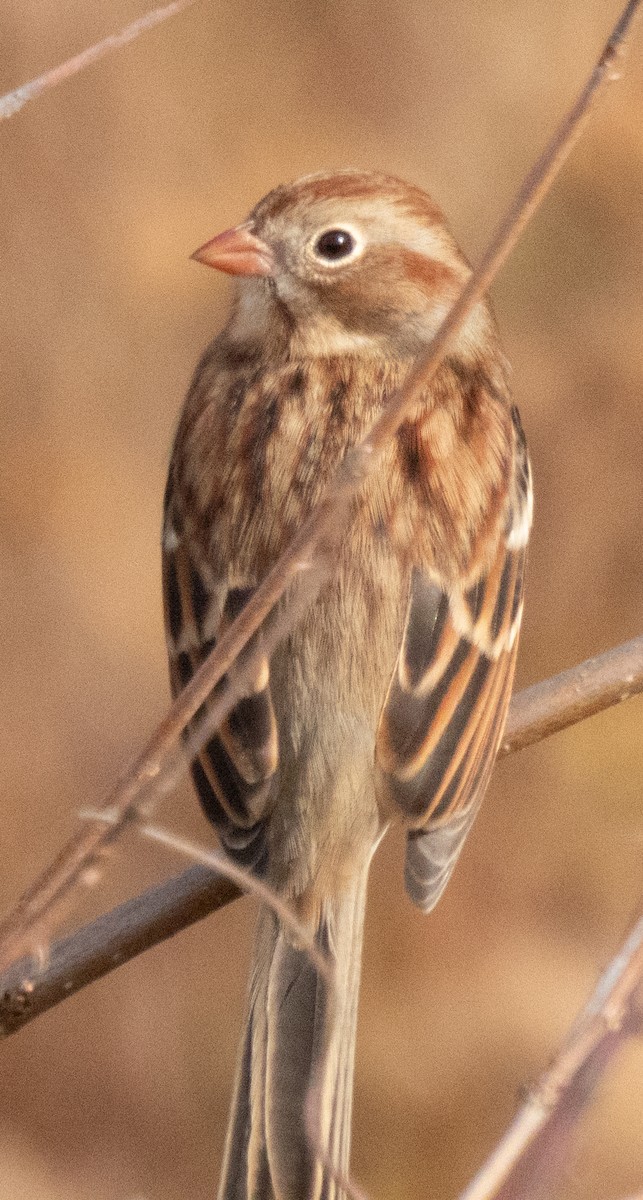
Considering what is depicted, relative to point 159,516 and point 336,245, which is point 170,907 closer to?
point 336,245

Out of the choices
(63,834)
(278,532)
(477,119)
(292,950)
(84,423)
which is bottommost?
(292,950)

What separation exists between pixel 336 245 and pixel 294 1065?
1.36 m

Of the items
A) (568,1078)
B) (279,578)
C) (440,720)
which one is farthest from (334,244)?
(568,1078)

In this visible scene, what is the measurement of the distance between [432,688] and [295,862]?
0.35 m

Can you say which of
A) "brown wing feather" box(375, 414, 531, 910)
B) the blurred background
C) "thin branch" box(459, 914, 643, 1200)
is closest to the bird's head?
"brown wing feather" box(375, 414, 531, 910)

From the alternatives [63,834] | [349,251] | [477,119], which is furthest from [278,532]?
[477,119]

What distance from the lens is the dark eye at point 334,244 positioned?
292 cm

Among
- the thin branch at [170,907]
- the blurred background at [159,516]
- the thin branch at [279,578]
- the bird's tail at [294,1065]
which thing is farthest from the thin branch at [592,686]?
the blurred background at [159,516]

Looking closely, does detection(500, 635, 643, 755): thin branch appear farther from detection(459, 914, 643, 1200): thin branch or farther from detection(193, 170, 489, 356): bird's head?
detection(459, 914, 643, 1200): thin branch

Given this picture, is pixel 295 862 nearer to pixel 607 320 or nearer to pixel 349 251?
pixel 349 251

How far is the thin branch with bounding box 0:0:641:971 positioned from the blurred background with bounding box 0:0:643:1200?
8.87ft

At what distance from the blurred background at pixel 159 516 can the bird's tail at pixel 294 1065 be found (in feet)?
5.67

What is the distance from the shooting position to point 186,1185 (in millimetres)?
4324

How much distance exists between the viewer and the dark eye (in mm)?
2924
